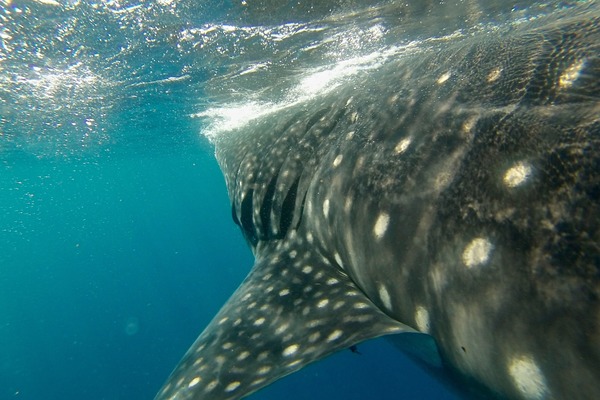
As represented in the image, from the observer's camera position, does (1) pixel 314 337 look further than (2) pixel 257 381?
Yes

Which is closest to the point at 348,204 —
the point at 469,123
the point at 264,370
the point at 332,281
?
the point at 332,281

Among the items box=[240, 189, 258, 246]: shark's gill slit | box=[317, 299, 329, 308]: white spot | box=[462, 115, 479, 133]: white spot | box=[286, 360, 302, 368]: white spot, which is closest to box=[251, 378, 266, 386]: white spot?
box=[286, 360, 302, 368]: white spot

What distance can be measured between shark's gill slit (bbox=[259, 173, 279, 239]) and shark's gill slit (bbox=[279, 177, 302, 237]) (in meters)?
0.28

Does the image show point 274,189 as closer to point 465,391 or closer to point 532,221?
point 465,391

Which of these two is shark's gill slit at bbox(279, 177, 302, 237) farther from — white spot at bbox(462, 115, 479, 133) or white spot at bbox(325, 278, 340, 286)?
white spot at bbox(462, 115, 479, 133)

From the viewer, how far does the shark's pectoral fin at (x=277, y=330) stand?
238 cm

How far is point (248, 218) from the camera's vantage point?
5086 mm

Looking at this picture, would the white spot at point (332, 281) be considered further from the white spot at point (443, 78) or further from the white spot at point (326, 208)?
the white spot at point (443, 78)

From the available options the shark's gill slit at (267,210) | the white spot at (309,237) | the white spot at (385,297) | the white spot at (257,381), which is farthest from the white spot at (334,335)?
the shark's gill slit at (267,210)

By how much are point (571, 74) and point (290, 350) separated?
215cm

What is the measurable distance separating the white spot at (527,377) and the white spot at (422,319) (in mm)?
533

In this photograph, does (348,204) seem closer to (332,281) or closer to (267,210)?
(332,281)

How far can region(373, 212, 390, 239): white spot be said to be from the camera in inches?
97.3

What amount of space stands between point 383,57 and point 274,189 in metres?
8.20
